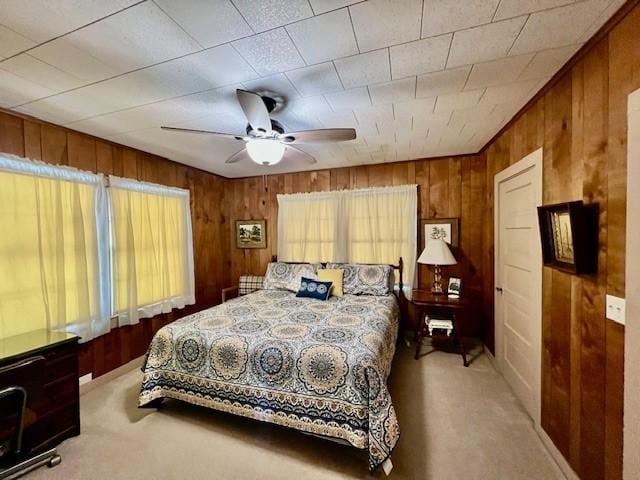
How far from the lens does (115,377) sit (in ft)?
9.06

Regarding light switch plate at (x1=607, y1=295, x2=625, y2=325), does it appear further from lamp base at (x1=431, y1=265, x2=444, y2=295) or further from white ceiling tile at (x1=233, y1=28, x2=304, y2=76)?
lamp base at (x1=431, y1=265, x2=444, y2=295)

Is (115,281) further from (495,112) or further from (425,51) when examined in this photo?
(495,112)

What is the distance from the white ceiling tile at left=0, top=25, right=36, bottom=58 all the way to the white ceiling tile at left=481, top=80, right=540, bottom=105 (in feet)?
8.80

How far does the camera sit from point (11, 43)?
134cm

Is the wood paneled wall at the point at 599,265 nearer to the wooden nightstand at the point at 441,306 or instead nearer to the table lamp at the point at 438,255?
the wooden nightstand at the point at 441,306

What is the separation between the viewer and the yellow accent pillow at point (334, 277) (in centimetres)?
339

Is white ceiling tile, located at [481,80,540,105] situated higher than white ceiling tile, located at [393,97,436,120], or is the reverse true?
white ceiling tile, located at [393,97,436,120]

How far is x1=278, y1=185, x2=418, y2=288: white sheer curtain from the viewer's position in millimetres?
3648

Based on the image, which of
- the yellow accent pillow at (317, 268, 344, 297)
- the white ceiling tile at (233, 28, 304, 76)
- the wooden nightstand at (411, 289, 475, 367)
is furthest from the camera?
the yellow accent pillow at (317, 268, 344, 297)

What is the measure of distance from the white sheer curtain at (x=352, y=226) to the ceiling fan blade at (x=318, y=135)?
1.94 metres

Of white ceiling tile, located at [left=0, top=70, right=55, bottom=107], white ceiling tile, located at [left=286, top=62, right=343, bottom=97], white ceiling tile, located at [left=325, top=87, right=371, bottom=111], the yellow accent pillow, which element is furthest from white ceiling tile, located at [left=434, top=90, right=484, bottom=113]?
white ceiling tile, located at [left=0, top=70, right=55, bottom=107]

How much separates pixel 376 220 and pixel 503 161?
5.22 feet

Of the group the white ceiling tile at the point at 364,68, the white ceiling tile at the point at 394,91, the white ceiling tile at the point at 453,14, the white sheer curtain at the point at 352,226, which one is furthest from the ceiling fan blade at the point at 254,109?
the white sheer curtain at the point at 352,226

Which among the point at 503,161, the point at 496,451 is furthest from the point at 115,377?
the point at 503,161
